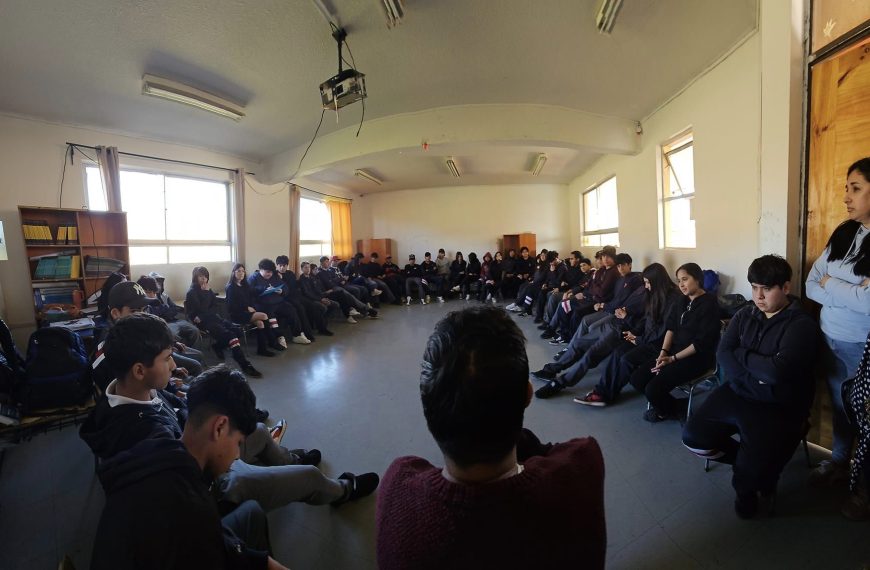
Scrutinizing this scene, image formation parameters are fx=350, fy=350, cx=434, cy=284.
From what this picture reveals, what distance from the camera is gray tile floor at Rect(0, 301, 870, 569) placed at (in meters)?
1.34

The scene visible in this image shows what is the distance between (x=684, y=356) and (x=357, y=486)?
2141 millimetres

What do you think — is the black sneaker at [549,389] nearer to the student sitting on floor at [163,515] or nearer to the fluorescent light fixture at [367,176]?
the student sitting on floor at [163,515]

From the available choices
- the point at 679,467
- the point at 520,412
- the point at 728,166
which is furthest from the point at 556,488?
the point at 728,166

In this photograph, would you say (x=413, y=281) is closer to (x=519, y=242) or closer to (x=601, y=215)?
(x=519, y=242)

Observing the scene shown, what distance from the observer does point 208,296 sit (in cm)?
414

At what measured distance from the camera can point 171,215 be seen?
5.20 metres

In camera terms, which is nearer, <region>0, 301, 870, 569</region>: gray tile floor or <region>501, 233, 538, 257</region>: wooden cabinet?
<region>0, 301, 870, 569</region>: gray tile floor

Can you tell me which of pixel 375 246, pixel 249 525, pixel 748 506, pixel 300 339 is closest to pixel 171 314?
pixel 300 339

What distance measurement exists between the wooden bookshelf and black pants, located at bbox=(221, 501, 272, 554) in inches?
169

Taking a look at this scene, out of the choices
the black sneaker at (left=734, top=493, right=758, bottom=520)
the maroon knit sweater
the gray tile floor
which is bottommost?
the gray tile floor

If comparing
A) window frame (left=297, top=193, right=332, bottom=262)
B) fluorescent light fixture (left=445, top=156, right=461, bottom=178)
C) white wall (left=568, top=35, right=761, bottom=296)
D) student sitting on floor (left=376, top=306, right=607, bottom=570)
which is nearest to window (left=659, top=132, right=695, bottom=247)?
Result: white wall (left=568, top=35, right=761, bottom=296)

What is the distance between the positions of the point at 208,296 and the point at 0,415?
87.8 inches

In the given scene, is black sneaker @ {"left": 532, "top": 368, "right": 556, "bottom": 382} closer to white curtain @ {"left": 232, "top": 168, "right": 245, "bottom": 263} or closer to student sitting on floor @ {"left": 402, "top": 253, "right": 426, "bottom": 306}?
student sitting on floor @ {"left": 402, "top": 253, "right": 426, "bottom": 306}

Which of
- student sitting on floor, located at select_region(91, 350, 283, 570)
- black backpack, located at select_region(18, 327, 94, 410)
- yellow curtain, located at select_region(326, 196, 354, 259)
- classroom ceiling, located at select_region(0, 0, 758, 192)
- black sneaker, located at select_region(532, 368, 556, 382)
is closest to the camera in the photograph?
student sitting on floor, located at select_region(91, 350, 283, 570)
